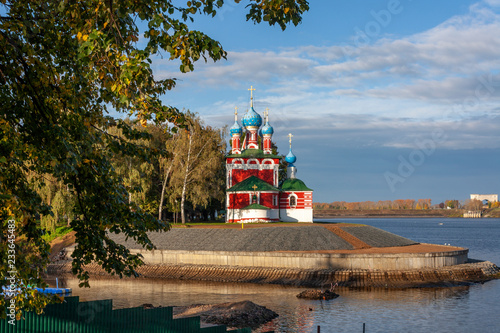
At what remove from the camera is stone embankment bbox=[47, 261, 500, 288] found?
4186 centimetres

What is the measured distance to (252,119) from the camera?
6744cm

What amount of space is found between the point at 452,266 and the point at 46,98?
41501mm

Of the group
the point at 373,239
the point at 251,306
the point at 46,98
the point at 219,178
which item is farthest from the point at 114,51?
the point at 219,178

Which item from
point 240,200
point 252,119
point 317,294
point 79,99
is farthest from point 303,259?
point 79,99

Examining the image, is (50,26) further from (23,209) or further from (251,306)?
(251,306)

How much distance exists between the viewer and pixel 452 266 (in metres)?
46.2

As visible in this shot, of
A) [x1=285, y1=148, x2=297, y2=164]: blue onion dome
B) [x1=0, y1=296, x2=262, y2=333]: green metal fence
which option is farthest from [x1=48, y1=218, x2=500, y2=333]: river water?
[x1=285, y1=148, x2=297, y2=164]: blue onion dome

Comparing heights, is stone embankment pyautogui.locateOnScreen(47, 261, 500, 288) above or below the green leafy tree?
below

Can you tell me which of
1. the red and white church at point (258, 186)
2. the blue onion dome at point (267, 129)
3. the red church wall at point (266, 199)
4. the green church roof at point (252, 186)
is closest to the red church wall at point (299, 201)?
the red and white church at point (258, 186)

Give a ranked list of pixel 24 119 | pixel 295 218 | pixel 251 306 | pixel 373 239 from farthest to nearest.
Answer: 1. pixel 295 218
2. pixel 373 239
3. pixel 251 306
4. pixel 24 119

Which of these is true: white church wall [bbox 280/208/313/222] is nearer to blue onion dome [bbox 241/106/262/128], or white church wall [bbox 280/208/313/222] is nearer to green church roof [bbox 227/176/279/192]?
green church roof [bbox 227/176/279/192]

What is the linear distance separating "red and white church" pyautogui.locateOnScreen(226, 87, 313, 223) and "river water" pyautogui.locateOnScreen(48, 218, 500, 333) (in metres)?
17.9

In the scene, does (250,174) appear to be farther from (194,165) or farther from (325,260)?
(325,260)

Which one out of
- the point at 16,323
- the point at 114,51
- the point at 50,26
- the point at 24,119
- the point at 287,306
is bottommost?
the point at 287,306
